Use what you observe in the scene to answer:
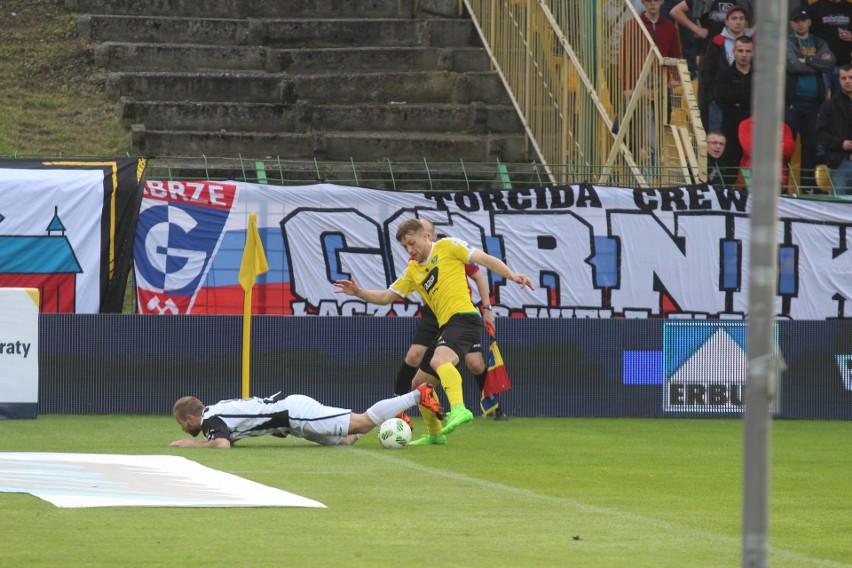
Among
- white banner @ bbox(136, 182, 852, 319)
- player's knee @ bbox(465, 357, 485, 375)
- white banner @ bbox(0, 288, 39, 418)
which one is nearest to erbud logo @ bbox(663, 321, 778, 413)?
white banner @ bbox(136, 182, 852, 319)

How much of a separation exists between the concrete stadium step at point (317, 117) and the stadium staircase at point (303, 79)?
0.06ft

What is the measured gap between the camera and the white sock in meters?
Answer: 12.5

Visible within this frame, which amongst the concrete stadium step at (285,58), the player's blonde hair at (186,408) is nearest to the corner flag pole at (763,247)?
the player's blonde hair at (186,408)

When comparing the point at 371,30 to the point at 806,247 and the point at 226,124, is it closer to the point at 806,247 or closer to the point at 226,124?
the point at 226,124

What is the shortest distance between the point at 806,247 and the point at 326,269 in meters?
6.21

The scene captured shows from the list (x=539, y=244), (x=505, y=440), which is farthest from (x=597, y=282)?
(x=505, y=440)

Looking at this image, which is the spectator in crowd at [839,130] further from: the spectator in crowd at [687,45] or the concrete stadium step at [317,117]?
the concrete stadium step at [317,117]

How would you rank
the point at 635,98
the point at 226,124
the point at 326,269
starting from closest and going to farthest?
1. the point at 326,269
2. the point at 635,98
3. the point at 226,124

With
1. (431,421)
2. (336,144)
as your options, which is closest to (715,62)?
(336,144)

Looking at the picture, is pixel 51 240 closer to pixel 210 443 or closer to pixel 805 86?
pixel 210 443

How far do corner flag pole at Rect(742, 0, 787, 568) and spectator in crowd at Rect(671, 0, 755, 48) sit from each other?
19.5 metres

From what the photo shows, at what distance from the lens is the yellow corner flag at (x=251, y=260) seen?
603 inches

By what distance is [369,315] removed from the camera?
17359 mm

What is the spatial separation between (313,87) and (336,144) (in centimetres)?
208
